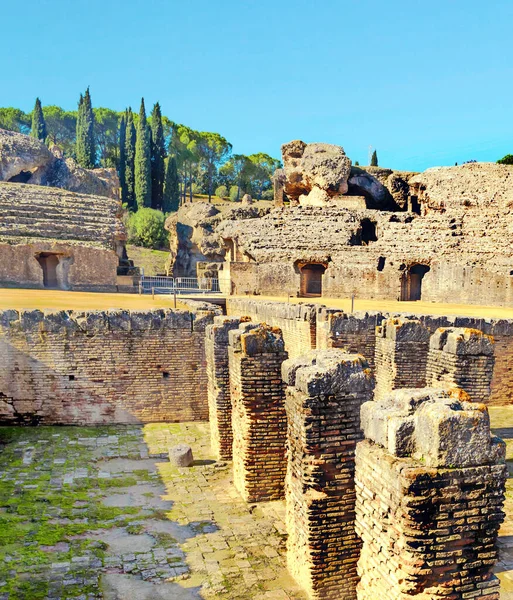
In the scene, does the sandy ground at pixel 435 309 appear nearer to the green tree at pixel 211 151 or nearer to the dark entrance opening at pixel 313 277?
the dark entrance opening at pixel 313 277

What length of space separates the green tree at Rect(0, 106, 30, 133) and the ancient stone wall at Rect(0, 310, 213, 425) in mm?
66151

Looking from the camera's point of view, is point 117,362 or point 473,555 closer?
point 473,555

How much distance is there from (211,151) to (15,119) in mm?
26340

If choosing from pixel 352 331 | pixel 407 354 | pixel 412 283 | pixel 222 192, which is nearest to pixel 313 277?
pixel 412 283

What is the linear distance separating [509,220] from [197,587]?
24.7 metres

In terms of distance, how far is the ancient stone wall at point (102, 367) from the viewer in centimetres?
956

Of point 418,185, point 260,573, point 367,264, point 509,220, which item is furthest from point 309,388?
point 418,185

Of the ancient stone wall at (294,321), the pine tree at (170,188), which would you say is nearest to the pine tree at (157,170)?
the pine tree at (170,188)

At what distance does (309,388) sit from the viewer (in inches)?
175

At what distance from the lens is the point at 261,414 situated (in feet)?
21.2

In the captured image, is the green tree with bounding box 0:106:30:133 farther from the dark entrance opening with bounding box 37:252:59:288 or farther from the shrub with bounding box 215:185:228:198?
the dark entrance opening with bounding box 37:252:59:288

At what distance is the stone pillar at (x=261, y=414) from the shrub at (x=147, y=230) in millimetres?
40440

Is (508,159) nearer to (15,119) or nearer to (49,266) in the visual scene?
(49,266)

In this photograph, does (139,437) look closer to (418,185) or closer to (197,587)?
(197,587)
